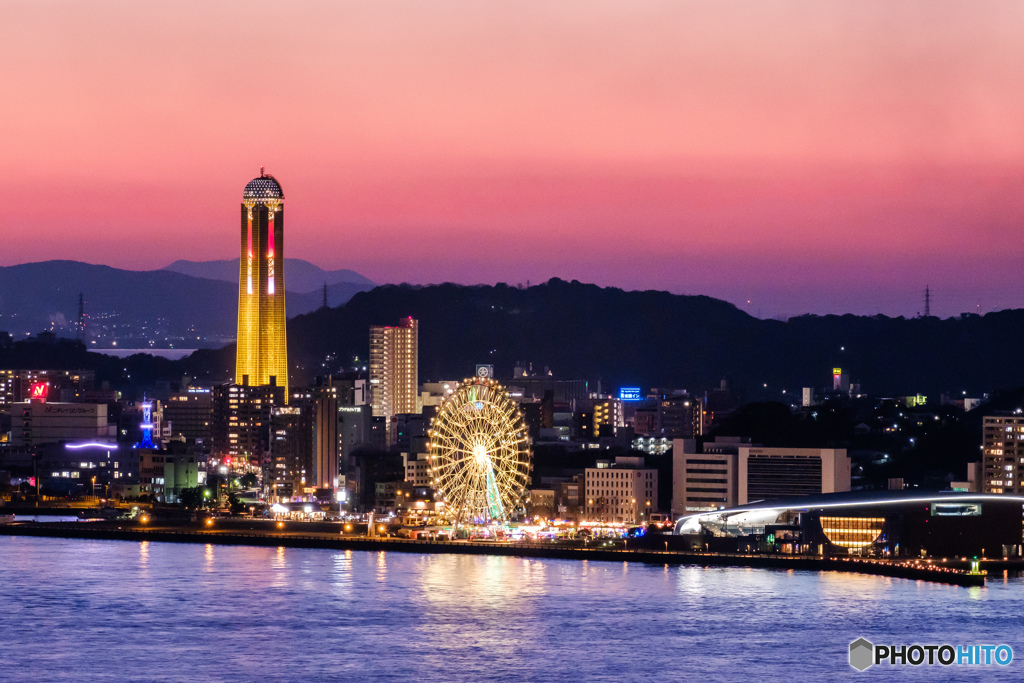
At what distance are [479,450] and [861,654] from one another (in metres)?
14.5

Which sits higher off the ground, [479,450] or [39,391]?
[39,391]

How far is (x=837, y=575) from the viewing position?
102 feet

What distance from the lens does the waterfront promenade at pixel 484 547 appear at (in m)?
31.5

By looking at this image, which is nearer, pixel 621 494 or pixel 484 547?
pixel 484 547

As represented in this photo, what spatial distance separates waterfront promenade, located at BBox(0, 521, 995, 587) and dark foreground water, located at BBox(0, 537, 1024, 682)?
2.70 feet

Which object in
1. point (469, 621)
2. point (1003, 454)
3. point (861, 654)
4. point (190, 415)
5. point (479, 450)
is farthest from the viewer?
point (190, 415)

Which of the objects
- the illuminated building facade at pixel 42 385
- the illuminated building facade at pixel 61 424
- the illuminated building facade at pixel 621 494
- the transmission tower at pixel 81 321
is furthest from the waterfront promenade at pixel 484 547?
the transmission tower at pixel 81 321

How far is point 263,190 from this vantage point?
2489 inches

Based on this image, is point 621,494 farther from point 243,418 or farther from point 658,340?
point 658,340

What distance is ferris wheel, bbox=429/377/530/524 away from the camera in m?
35.5

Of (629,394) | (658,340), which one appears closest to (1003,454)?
(629,394)

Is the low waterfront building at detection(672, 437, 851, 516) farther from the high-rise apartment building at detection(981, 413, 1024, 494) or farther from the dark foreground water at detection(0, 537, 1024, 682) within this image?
the dark foreground water at detection(0, 537, 1024, 682)

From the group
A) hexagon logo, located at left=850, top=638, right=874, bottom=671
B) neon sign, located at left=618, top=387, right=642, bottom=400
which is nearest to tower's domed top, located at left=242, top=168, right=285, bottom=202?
neon sign, located at left=618, top=387, right=642, bottom=400

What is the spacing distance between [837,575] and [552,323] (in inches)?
2365
